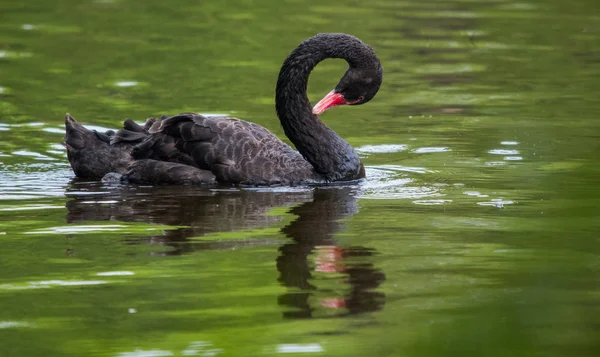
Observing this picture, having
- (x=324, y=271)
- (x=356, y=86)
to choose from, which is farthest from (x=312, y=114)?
(x=324, y=271)

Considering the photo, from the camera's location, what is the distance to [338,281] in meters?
6.10

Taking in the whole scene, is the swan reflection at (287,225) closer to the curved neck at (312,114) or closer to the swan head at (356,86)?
the curved neck at (312,114)

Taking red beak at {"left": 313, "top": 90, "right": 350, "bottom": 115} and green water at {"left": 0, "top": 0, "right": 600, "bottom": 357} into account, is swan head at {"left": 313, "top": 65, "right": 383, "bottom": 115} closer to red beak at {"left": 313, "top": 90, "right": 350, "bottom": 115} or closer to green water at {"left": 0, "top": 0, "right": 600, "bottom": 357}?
red beak at {"left": 313, "top": 90, "right": 350, "bottom": 115}

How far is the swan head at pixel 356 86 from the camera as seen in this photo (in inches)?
369

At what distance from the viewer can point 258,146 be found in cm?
943

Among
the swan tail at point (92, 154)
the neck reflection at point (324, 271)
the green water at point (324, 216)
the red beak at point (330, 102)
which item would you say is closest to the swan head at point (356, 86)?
the red beak at point (330, 102)

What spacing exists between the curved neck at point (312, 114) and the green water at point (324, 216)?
34 cm

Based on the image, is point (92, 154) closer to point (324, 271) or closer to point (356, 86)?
point (356, 86)

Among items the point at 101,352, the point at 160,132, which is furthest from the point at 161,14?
the point at 101,352

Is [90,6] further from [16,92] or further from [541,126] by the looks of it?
[541,126]

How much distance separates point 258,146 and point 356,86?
0.95 m

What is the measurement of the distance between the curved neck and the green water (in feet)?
1.12

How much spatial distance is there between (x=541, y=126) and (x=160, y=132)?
4305mm

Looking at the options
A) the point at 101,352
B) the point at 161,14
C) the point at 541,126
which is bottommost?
the point at 101,352
